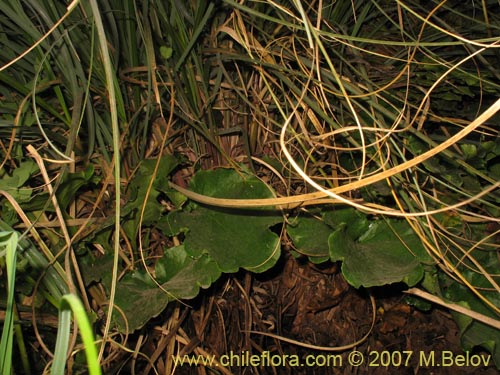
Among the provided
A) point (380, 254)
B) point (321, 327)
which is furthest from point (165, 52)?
point (321, 327)

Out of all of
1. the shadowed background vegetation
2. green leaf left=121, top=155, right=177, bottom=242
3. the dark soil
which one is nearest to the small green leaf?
the shadowed background vegetation

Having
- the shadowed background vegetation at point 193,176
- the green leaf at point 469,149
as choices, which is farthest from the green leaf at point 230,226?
the green leaf at point 469,149

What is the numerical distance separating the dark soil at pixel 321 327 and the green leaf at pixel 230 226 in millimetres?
123

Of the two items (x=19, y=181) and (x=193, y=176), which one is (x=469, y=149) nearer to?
(x=193, y=176)

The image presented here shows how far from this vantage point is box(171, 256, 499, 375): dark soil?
857mm

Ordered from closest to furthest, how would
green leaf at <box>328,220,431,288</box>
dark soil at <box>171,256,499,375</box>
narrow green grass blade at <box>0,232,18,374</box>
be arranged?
narrow green grass blade at <box>0,232,18,374</box> → green leaf at <box>328,220,431,288</box> → dark soil at <box>171,256,499,375</box>

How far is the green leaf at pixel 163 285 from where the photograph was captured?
28.2 inches

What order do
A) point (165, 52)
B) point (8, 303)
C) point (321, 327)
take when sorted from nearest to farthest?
1. point (8, 303)
2. point (165, 52)
3. point (321, 327)

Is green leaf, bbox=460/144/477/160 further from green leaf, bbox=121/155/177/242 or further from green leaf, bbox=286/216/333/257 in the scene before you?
green leaf, bbox=121/155/177/242

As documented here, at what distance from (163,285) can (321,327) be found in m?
0.32

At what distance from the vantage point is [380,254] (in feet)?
2.55

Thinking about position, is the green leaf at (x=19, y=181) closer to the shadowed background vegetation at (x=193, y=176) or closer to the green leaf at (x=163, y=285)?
the shadowed background vegetation at (x=193, y=176)

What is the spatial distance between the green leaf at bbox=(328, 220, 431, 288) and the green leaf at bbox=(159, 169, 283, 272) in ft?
0.33

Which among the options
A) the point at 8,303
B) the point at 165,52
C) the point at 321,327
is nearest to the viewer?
the point at 8,303
